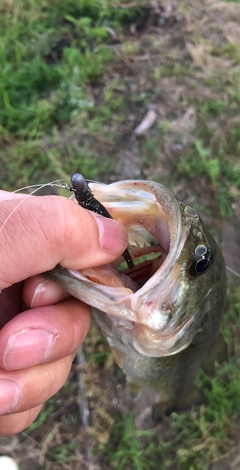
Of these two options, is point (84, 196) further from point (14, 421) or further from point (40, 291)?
point (14, 421)

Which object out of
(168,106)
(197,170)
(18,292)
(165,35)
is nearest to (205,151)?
(197,170)

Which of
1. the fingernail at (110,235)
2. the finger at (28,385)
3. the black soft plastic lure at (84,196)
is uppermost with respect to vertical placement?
the black soft plastic lure at (84,196)

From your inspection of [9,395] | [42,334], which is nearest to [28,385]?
[9,395]

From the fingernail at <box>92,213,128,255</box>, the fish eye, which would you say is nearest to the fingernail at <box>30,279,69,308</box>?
the fingernail at <box>92,213,128,255</box>

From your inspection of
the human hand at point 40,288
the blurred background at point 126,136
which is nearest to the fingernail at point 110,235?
the human hand at point 40,288

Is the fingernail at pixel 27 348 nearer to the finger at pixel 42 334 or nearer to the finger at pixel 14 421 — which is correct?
the finger at pixel 42 334

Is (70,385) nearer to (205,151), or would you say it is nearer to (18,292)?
(18,292)
